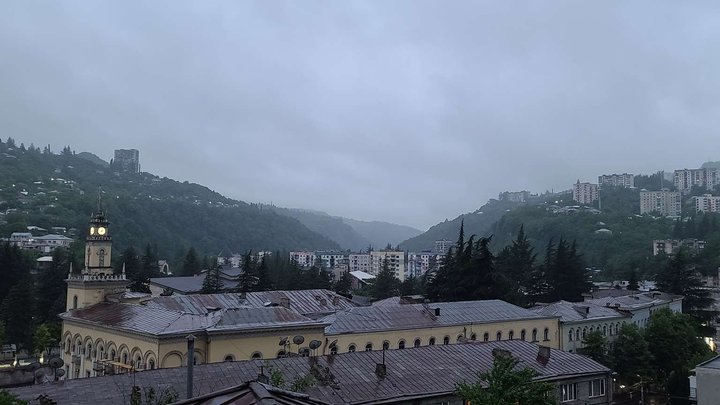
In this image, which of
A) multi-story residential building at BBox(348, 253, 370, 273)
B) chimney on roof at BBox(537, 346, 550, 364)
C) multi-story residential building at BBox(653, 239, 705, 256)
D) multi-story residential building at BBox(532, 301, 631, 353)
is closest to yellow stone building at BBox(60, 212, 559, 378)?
multi-story residential building at BBox(532, 301, 631, 353)

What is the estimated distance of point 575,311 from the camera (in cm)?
5497

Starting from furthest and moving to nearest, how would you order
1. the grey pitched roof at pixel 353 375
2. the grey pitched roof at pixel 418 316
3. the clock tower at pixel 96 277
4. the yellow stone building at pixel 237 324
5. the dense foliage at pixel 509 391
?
the clock tower at pixel 96 277 → the grey pitched roof at pixel 418 316 → the yellow stone building at pixel 237 324 → the grey pitched roof at pixel 353 375 → the dense foliage at pixel 509 391

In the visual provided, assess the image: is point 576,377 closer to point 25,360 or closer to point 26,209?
point 25,360

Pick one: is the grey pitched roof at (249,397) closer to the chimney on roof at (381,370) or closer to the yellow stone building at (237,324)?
the chimney on roof at (381,370)

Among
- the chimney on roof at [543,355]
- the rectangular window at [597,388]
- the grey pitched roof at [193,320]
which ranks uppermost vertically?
the grey pitched roof at [193,320]

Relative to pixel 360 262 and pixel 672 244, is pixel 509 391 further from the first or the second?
pixel 360 262

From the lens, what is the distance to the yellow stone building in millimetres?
34562

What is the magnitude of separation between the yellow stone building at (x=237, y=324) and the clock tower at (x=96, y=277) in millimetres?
74

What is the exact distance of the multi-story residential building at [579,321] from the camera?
53062 mm

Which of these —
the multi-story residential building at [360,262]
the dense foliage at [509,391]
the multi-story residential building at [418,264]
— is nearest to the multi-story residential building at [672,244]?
the multi-story residential building at [418,264]

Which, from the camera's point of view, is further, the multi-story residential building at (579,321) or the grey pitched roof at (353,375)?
the multi-story residential building at (579,321)

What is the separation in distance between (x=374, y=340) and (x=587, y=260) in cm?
11602

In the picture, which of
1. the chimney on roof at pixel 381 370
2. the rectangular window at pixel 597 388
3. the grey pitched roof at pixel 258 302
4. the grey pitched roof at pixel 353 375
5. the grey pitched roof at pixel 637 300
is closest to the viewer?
the grey pitched roof at pixel 353 375

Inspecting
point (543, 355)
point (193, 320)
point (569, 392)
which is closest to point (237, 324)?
point (193, 320)
